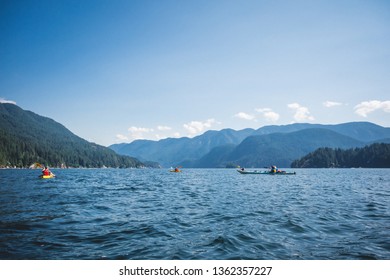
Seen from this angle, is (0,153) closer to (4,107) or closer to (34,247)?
(4,107)

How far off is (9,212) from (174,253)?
1508 cm

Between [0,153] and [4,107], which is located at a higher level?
[4,107]

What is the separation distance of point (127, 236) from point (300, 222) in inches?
427

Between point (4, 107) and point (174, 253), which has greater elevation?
point (4, 107)

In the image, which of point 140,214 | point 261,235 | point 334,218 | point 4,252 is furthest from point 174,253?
point 334,218

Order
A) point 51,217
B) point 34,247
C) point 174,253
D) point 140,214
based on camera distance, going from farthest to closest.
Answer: point 140,214 → point 51,217 → point 34,247 → point 174,253

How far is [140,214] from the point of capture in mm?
17438

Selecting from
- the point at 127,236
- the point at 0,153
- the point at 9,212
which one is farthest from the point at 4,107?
the point at 127,236

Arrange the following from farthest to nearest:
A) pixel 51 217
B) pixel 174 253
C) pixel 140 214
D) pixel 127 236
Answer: pixel 140 214 → pixel 51 217 → pixel 127 236 → pixel 174 253

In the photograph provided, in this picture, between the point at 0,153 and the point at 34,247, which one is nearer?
the point at 34,247

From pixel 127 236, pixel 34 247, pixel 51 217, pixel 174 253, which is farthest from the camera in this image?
pixel 51 217
